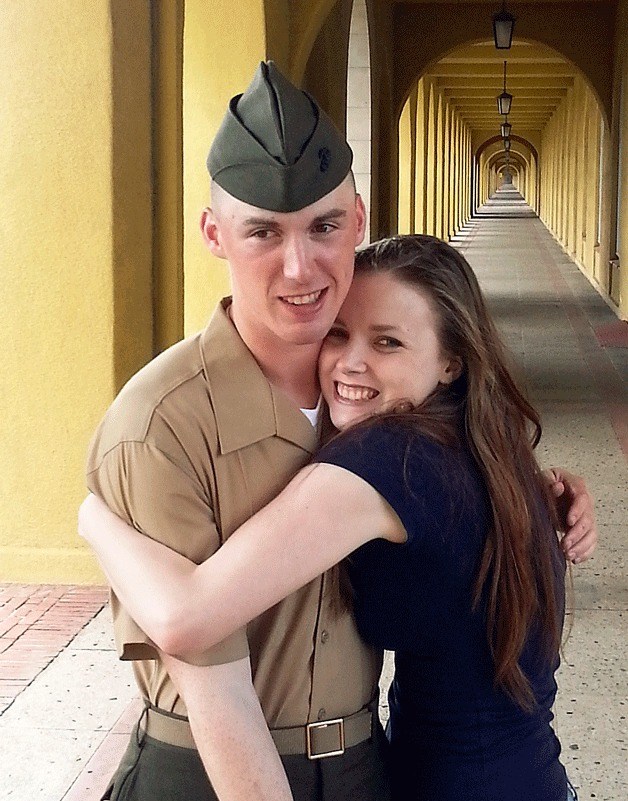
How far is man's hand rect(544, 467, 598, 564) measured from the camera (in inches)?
89.2

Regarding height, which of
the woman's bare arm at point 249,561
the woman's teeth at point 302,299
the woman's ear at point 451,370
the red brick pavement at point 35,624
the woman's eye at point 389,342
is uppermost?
the woman's teeth at point 302,299

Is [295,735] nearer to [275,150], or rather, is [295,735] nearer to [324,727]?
[324,727]

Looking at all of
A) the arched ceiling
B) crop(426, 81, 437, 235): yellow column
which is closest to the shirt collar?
the arched ceiling

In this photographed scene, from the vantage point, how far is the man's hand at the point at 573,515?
7.43 feet

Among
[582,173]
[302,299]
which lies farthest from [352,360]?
[582,173]

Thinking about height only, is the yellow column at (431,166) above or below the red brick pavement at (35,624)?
above

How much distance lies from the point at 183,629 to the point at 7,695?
323 cm

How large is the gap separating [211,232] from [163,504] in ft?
1.38

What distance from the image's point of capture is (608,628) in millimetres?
5297

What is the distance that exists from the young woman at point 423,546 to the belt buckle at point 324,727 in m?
0.13

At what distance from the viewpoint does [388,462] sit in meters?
1.79

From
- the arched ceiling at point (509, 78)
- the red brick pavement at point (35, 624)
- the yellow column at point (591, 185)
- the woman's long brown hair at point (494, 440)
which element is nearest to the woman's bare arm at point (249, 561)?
the woman's long brown hair at point (494, 440)

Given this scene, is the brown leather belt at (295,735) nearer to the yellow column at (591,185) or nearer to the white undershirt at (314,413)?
the white undershirt at (314,413)

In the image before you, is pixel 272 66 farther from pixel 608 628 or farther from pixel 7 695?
pixel 608 628
